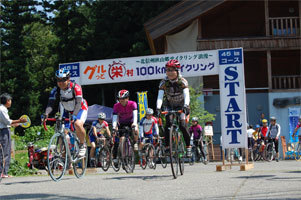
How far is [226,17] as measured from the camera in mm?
34656

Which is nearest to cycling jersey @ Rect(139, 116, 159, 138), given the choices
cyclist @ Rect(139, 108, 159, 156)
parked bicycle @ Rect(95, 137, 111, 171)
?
cyclist @ Rect(139, 108, 159, 156)

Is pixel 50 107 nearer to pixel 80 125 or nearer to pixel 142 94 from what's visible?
pixel 80 125

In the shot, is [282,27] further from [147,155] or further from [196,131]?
[147,155]

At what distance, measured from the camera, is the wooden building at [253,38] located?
1225 inches

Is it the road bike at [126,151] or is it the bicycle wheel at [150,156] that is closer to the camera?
the road bike at [126,151]

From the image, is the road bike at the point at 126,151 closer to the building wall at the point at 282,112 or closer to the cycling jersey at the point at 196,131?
the cycling jersey at the point at 196,131

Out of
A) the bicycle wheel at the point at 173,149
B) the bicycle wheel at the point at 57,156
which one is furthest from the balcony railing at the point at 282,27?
the bicycle wheel at the point at 57,156

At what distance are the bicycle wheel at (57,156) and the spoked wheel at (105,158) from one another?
6805mm

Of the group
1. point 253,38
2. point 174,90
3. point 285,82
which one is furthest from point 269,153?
point 174,90

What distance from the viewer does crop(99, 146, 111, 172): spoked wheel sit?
15797 mm

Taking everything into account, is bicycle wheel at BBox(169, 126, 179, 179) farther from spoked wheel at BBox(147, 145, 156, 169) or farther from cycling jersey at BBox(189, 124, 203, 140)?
cycling jersey at BBox(189, 124, 203, 140)

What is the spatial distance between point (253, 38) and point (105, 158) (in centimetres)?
1784

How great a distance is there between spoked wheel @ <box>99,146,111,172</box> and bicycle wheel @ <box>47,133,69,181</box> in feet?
22.3

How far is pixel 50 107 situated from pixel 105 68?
33.6 ft
